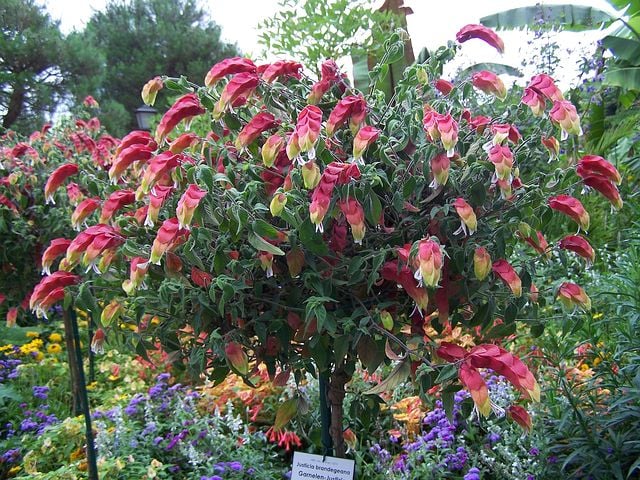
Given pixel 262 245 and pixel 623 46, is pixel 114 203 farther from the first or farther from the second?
pixel 623 46

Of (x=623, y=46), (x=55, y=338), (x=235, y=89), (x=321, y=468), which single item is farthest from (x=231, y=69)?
(x=623, y=46)

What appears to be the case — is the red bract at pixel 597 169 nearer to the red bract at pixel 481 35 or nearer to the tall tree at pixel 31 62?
the red bract at pixel 481 35

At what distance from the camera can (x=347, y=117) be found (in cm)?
143

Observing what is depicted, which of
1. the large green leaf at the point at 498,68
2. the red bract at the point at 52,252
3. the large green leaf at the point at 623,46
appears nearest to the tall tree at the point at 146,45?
the large green leaf at the point at 498,68

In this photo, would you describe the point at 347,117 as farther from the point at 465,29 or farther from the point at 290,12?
the point at 290,12

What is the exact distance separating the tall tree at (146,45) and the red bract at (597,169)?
15.7 metres

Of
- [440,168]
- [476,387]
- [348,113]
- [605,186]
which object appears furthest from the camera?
[605,186]

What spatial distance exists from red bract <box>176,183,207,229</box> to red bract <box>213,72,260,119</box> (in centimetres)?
25

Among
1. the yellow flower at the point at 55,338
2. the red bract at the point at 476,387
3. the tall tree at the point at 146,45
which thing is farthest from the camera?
the tall tree at the point at 146,45

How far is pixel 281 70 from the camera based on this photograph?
156cm

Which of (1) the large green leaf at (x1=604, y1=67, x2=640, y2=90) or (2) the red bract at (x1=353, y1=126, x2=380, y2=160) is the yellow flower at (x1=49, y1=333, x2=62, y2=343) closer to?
(2) the red bract at (x1=353, y1=126, x2=380, y2=160)

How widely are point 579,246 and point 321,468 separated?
34.2 inches

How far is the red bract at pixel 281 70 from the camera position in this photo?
1521 mm

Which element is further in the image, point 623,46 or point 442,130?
point 623,46
